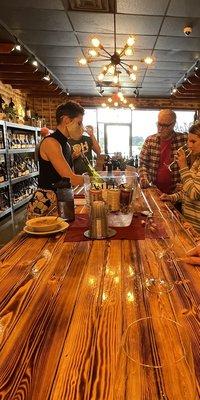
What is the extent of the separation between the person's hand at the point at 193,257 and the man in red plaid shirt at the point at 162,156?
1.97 m

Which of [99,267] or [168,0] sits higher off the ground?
[168,0]

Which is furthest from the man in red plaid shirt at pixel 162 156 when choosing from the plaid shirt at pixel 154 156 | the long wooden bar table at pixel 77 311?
the long wooden bar table at pixel 77 311

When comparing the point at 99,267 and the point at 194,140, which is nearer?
the point at 99,267

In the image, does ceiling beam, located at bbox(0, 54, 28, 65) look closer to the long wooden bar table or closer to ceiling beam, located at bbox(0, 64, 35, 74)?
ceiling beam, located at bbox(0, 64, 35, 74)

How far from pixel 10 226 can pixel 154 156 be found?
9.16 ft

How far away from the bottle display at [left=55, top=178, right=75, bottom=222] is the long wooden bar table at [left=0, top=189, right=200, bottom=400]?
390mm

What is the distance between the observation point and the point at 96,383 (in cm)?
59

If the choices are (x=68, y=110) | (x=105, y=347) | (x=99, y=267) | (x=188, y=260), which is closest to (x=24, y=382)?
(x=105, y=347)

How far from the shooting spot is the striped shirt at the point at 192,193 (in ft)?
6.50

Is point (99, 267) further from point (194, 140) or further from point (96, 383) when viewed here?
point (194, 140)

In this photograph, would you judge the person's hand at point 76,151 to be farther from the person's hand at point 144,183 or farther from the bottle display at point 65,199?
the bottle display at point 65,199

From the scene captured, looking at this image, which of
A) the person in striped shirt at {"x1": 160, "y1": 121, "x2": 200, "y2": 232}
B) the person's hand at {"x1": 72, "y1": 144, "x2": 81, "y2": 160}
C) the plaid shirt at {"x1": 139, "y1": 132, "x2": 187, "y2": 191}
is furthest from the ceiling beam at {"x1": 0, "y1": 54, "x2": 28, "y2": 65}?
the person in striped shirt at {"x1": 160, "y1": 121, "x2": 200, "y2": 232}

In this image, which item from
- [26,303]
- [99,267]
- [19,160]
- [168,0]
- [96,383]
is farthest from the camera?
[19,160]

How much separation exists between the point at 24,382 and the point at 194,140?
1958mm
